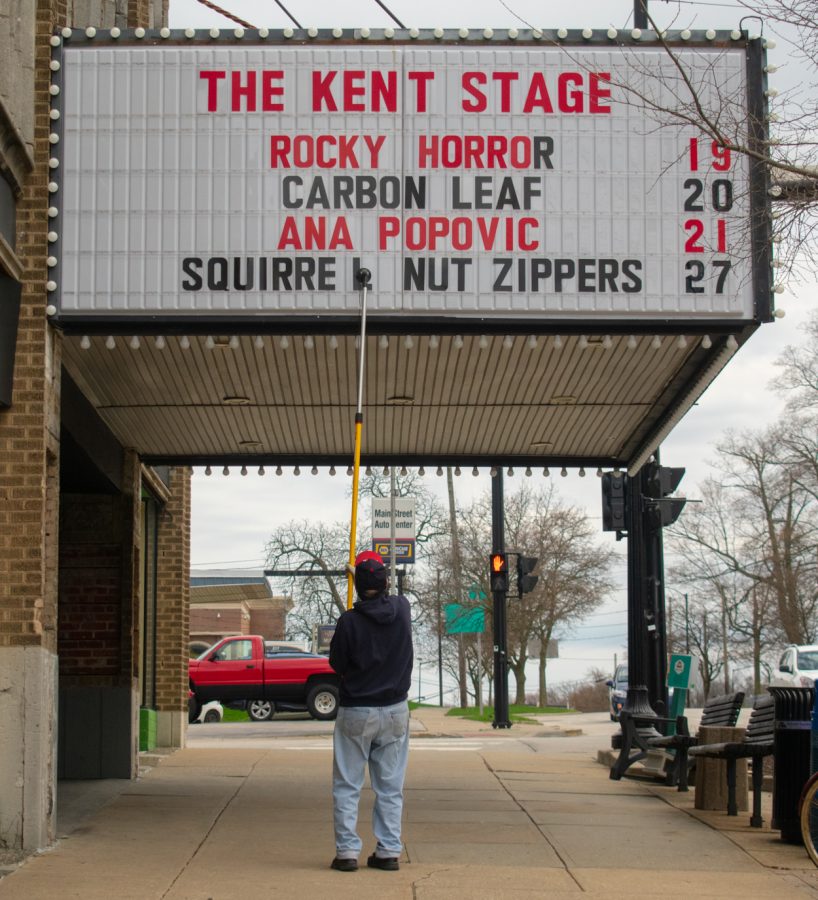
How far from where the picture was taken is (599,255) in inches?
392

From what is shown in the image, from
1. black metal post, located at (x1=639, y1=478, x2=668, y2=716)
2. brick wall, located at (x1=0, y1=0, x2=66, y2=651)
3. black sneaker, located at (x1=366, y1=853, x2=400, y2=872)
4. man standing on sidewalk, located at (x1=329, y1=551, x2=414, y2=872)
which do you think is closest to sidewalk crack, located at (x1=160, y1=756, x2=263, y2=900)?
man standing on sidewalk, located at (x1=329, y1=551, x2=414, y2=872)

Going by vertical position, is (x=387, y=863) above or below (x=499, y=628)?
below

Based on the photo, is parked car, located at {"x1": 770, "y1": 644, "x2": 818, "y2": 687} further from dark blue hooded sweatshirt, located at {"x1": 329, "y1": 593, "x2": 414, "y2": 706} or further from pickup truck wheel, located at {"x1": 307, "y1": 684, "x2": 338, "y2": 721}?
dark blue hooded sweatshirt, located at {"x1": 329, "y1": 593, "x2": 414, "y2": 706}

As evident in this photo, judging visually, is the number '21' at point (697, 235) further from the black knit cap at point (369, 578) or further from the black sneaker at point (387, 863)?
the black sneaker at point (387, 863)

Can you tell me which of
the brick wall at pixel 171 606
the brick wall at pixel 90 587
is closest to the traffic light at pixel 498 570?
the brick wall at pixel 171 606

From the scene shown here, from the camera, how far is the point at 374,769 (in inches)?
331

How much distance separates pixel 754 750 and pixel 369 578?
12.0 ft

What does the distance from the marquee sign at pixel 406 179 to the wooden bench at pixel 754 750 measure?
3143mm

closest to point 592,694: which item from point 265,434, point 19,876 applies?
point 265,434

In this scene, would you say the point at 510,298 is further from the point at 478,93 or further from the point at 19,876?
the point at 19,876

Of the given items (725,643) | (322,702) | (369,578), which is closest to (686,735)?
(369,578)

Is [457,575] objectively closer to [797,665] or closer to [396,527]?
[797,665]

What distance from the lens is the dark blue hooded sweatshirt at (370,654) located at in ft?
27.2

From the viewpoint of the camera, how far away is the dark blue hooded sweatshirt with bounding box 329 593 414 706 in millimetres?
8305
